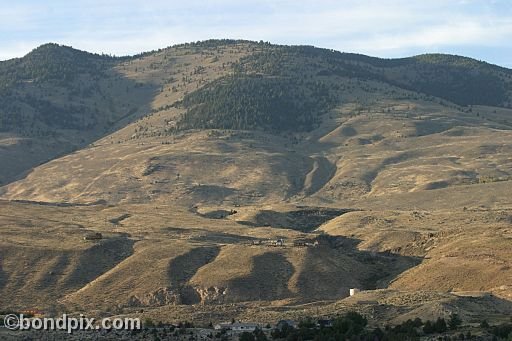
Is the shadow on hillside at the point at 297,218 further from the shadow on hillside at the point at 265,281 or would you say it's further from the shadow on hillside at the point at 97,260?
the shadow on hillside at the point at 265,281

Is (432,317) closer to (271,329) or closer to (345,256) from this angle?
(271,329)

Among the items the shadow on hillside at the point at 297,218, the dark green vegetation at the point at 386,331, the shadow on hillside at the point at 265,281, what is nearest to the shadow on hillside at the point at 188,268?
the shadow on hillside at the point at 265,281

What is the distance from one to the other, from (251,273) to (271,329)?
36.3m

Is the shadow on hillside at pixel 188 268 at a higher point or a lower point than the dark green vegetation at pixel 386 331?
lower

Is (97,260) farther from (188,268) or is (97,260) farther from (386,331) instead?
(386,331)

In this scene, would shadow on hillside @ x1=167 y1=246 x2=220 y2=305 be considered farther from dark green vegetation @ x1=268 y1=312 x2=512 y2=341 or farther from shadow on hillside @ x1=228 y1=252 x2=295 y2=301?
dark green vegetation @ x1=268 y1=312 x2=512 y2=341

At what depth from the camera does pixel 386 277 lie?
102m

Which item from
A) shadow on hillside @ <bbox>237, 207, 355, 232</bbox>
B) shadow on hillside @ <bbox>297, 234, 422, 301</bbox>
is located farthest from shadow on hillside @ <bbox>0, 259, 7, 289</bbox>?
shadow on hillside @ <bbox>237, 207, 355, 232</bbox>

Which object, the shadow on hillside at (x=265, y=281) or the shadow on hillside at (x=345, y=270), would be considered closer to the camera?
the shadow on hillside at (x=265, y=281)

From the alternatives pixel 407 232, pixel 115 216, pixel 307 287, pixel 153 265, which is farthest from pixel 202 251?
pixel 115 216

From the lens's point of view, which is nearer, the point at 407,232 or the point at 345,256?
the point at 345,256

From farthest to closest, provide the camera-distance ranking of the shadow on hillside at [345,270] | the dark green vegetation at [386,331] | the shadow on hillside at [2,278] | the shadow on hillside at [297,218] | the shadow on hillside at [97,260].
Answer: the shadow on hillside at [297,218] < the shadow on hillside at [97,260] < the shadow on hillside at [345,270] < the shadow on hillside at [2,278] < the dark green vegetation at [386,331]

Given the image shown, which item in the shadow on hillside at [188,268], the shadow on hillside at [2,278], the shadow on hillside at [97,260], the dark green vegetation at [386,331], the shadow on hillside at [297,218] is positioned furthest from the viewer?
the shadow on hillside at [297,218]

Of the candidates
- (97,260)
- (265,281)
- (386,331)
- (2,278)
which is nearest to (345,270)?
(265,281)
